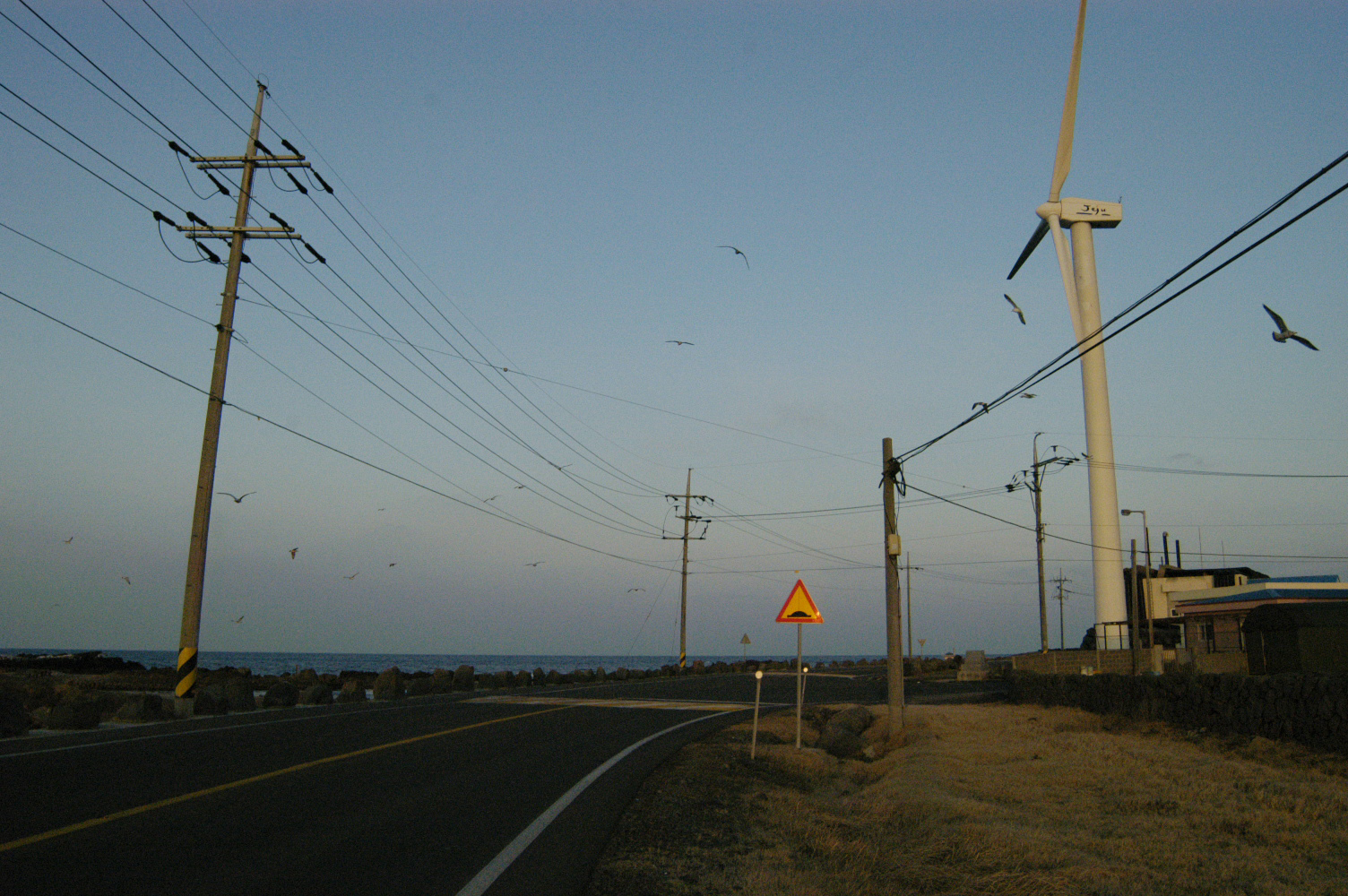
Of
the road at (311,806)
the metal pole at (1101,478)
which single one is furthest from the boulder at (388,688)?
the metal pole at (1101,478)

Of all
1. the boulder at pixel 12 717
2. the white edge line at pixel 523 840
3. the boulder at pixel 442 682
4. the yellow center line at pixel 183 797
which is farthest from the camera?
the boulder at pixel 442 682

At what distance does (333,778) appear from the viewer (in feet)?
32.3

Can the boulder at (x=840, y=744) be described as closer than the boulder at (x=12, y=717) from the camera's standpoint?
No

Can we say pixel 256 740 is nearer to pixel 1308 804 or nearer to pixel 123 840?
pixel 123 840

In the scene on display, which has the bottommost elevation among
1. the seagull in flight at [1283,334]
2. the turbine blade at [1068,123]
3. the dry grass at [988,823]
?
the dry grass at [988,823]

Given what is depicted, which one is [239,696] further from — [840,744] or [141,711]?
[840,744]

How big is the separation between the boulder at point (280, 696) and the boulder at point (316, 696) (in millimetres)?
1272

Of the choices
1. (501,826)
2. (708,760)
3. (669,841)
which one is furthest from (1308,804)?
(501,826)

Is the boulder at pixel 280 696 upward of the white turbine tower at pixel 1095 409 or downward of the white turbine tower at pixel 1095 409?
downward

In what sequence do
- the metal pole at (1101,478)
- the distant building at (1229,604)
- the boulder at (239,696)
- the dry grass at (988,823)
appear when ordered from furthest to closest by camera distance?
the metal pole at (1101,478) → the distant building at (1229,604) → the boulder at (239,696) → the dry grass at (988,823)

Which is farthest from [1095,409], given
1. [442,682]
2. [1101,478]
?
[442,682]

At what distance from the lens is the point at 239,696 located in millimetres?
19797

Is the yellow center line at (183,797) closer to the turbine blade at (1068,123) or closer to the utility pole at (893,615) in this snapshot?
the utility pole at (893,615)

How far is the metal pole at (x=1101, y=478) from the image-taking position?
4822 cm
